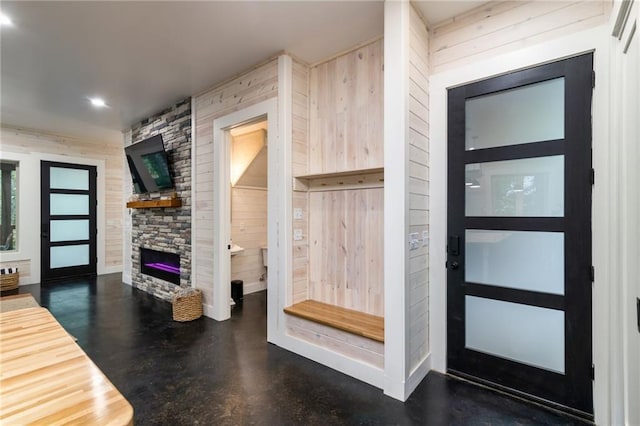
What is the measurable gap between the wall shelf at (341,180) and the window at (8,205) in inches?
239

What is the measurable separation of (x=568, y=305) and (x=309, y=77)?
308 cm

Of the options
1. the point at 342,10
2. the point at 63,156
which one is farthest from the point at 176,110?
the point at 63,156

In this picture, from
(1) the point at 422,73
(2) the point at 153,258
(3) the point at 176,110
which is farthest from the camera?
(2) the point at 153,258

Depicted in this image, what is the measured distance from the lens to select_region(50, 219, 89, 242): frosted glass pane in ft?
20.1

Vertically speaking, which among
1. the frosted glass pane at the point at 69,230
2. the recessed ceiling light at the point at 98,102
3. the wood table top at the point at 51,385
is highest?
the recessed ceiling light at the point at 98,102

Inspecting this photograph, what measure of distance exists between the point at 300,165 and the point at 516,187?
1.97 m

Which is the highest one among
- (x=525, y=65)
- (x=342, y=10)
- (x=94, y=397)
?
(x=342, y=10)

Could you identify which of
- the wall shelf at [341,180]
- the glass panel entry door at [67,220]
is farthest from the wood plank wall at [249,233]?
the glass panel entry door at [67,220]

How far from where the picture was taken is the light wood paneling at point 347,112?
2812 mm

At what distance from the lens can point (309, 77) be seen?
130 inches

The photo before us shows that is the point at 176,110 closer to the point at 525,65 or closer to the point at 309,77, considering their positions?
the point at 309,77

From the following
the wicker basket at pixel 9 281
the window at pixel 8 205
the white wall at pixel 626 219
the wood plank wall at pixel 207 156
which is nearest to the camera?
the white wall at pixel 626 219

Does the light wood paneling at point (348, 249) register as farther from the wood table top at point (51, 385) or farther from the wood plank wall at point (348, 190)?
the wood table top at point (51, 385)

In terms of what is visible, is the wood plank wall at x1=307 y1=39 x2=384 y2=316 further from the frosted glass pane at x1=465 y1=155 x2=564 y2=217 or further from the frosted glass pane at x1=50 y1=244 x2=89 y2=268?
the frosted glass pane at x1=50 y1=244 x2=89 y2=268
